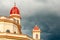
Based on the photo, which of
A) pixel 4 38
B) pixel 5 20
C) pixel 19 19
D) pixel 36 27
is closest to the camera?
pixel 4 38

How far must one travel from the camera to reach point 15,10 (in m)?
83.4

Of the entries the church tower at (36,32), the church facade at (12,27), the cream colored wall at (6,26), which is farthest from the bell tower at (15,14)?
the cream colored wall at (6,26)

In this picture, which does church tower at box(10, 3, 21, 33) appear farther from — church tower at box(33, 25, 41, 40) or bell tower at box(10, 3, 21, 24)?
church tower at box(33, 25, 41, 40)

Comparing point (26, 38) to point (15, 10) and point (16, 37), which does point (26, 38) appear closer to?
point (16, 37)

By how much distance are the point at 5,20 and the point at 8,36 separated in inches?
241

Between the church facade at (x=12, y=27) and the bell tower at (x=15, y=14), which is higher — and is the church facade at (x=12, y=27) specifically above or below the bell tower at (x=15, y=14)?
below

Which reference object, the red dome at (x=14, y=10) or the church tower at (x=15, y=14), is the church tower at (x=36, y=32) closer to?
the church tower at (x=15, y=14)

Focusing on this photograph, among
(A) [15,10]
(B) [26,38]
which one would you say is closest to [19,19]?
(A) [15,10]

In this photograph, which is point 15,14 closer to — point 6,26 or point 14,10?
point 14,10

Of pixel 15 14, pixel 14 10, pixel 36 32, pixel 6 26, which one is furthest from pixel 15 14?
pixel 6 26

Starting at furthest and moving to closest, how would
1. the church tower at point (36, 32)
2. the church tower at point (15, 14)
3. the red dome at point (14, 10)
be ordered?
the church tower at point (36, 32) < the red dome at point (14, 10) < the church tower at point (15, 14)

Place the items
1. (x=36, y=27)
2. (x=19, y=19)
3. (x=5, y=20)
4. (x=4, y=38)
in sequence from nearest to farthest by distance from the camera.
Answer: (x=4, y=38) < (x=5, y=20) < (x=19, y=19) < (x=36, y=27)

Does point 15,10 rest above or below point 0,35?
above

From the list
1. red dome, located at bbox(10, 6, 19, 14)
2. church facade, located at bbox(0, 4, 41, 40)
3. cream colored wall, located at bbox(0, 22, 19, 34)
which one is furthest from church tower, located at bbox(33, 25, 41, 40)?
cream colored wall, located at bbox(0, 22, 19, 34)
